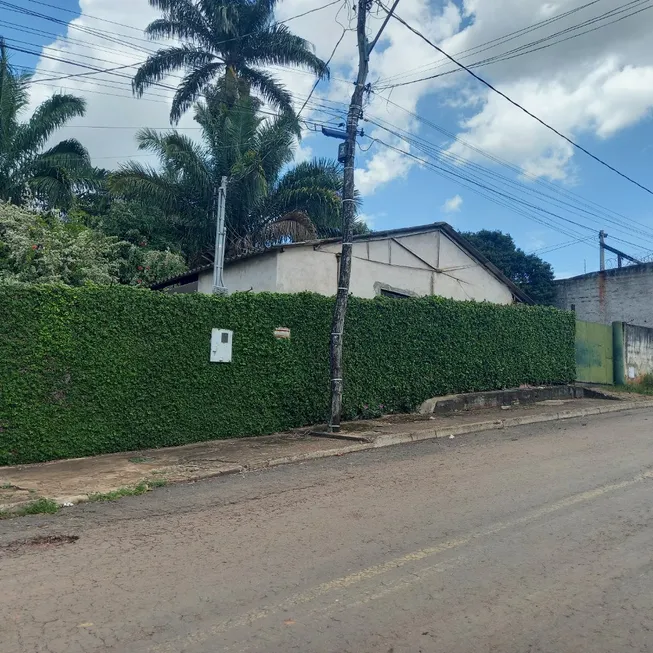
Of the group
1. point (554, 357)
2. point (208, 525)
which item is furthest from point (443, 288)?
point (208, 525)

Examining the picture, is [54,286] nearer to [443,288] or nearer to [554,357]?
[443,288]

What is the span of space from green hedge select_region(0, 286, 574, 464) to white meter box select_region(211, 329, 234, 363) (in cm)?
13

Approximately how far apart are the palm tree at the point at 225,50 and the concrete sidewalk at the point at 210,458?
1938 cm

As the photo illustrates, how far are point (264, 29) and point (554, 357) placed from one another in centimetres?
1983

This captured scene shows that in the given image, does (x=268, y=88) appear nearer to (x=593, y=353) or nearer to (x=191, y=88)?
(x=191, y=88)

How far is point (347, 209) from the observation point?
39.8ft

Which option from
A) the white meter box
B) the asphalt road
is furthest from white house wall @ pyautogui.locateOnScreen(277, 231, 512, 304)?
the asphalt road

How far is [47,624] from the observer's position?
390 cm

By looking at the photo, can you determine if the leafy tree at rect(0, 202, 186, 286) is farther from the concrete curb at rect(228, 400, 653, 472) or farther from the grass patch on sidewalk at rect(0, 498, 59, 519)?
the grass patch on sidewalk at rect(0, 498, 59, 519)

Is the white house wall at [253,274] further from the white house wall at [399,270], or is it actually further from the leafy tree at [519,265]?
the leafy tree at [519,265]

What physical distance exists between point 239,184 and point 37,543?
60.4 ft

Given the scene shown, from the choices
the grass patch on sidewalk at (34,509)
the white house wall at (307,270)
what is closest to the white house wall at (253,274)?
the white house wall at (307,270)

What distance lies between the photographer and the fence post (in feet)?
73.0

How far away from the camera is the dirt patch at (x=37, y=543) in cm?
553
